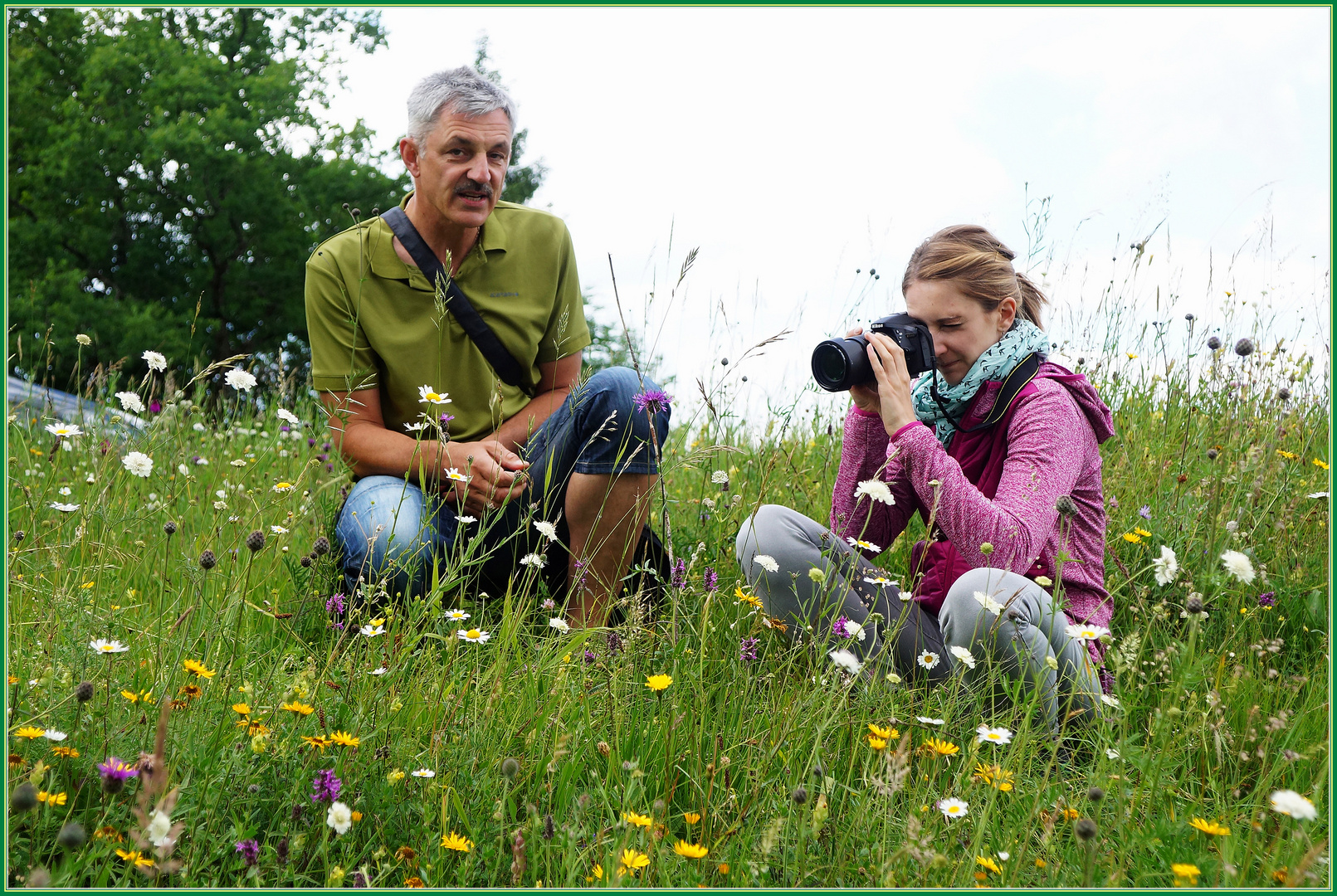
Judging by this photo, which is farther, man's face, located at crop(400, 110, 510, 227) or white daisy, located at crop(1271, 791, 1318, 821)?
man's face, located at crop(400, 110, 510, 227)

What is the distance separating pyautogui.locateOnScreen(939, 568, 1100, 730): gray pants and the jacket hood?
502 millimetres

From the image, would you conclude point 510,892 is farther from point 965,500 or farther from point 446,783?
point 965,500

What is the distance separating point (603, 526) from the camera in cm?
260

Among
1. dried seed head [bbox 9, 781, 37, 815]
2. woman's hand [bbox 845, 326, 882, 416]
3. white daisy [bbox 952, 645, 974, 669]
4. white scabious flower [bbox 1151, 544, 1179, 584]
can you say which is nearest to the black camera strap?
woman's hand [bbox 845, 326, 882, 416]

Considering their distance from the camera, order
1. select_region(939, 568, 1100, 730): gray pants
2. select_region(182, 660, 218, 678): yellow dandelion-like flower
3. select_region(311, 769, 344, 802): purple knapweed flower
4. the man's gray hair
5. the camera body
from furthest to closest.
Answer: the man's gray hair → the camera body → select_region(939, 568, 1100, 730): gray pants → select_region(182, 660, 218, 678): yellow dandelion-like flower → select_region(311, 769, 344, 802): purple knapweed flower

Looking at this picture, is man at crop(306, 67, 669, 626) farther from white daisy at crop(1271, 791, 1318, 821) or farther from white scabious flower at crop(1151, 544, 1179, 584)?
white daisy at crop(1271, 791, 1318, 821)

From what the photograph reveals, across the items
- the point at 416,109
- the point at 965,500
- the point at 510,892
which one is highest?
the point at 416,109

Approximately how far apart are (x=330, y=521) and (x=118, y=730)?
1.16 meters

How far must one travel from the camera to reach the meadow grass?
4.64 ft

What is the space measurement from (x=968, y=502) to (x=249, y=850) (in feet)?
5.02

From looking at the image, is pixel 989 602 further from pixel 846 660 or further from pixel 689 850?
pixel 689 850

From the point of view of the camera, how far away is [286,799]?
1.46 metres

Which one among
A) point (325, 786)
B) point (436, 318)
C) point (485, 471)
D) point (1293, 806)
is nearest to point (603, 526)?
point (485, 471)

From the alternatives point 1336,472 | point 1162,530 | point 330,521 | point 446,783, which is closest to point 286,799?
point 446,783
